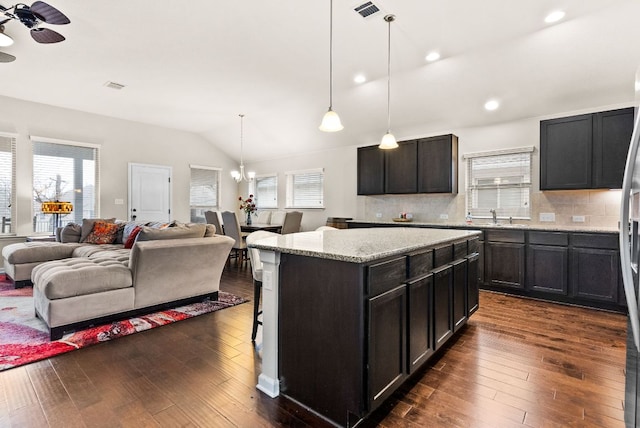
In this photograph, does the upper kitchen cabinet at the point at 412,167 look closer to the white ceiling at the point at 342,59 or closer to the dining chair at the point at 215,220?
the white ceiling at the point at 342,59

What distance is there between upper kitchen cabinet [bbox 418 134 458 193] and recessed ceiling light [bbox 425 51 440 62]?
1.38 metres

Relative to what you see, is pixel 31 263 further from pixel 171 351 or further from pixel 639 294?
pixel 639 294

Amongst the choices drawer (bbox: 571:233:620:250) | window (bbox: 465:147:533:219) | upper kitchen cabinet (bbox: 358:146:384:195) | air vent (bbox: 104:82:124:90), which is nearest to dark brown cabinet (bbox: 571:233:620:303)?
drawer (bbox: 571:233:620:250)

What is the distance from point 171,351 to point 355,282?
183cm

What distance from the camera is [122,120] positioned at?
6.93m

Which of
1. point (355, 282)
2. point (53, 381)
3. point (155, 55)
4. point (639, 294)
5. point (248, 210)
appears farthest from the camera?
point (248, 210)

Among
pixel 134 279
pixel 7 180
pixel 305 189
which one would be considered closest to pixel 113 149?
pixel 7 180

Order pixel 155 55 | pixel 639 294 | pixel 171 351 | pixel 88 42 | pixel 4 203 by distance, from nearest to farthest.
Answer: pixel 639 294 → pixel 171 351 → pixel 88 42 → pixel 155 55 → pixel 4 203

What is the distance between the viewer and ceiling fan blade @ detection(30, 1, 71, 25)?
271 cm

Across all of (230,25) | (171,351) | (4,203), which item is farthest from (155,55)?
(4,203)

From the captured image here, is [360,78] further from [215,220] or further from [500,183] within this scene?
[215,220]

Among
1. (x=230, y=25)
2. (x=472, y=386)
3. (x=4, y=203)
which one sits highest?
(x=230, y=25)

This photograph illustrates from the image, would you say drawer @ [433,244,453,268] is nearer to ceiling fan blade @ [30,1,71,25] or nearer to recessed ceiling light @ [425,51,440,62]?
recessed ceiling light @ [425,51,440,62]

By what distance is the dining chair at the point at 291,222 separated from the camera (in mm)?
6406
